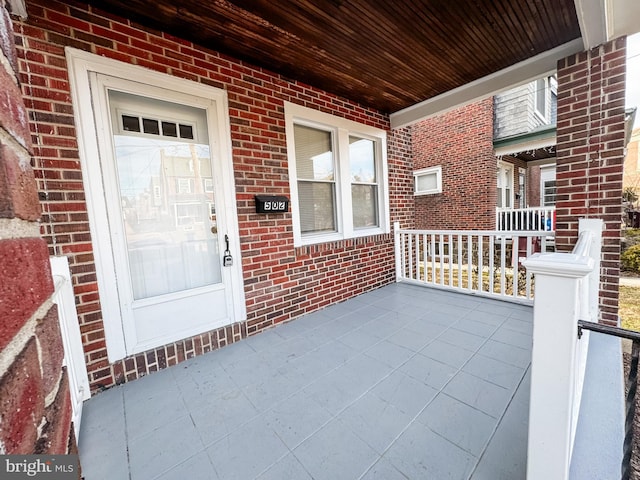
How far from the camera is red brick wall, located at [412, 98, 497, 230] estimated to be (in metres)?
6.89

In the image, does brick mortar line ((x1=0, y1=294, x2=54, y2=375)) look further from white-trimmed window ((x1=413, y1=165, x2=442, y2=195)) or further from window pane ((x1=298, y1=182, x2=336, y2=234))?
white-trimmed window ((x1=413, y1=165, x2=442, y2=195))

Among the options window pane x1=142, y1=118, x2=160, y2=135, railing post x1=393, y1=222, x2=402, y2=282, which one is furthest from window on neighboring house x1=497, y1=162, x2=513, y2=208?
window pane x1=142, y1=118, x2=160, y2=135

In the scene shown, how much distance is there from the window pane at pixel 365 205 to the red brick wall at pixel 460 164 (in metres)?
4.12

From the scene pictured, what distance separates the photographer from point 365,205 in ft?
13.9

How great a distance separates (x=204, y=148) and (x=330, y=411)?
2.34 m

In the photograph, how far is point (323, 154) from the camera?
3.64 m

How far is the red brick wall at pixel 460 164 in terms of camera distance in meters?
6.89

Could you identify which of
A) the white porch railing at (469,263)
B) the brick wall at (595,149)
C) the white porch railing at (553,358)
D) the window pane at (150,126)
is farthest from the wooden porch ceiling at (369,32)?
the white porch railing at (553,358)

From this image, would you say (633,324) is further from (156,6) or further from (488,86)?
(156,6)

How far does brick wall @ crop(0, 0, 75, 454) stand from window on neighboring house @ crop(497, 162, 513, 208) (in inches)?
359

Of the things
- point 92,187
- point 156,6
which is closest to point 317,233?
point 92,187

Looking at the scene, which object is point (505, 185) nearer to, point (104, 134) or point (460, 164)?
point (460, 164)

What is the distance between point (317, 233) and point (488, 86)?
2658mm

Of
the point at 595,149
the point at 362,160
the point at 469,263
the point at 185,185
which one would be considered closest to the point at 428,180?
the point at 362,160
